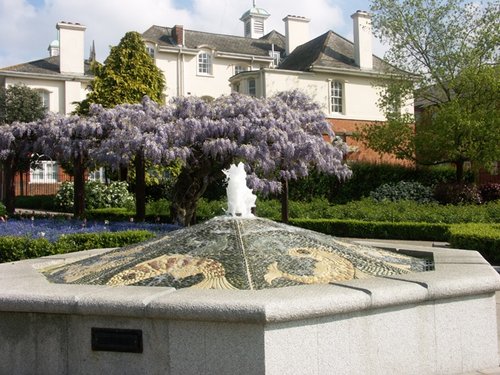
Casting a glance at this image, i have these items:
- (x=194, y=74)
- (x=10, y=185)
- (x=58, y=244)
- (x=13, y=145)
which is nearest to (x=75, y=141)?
(x=13, y=145)

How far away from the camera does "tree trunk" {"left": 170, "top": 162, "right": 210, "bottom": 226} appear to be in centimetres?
1538

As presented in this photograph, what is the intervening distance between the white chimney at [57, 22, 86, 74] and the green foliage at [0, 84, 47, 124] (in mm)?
4536

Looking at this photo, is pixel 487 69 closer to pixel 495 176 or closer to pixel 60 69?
pixel 495 176

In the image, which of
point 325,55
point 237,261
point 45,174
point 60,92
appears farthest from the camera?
point 325,55

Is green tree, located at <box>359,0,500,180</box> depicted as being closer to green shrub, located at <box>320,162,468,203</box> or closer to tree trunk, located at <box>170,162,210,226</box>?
green shrub, located at <box>320,162,468,203</box>

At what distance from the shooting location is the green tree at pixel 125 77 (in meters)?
27.3

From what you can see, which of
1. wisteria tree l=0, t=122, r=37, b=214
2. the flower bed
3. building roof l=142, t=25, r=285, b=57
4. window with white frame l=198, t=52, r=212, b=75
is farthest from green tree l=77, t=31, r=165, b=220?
the flower bed

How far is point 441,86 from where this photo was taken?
1018 inches

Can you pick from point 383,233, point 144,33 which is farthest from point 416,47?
point 144,33

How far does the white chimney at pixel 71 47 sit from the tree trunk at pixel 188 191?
23787 mm

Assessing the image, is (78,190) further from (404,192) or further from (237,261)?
(404,192)

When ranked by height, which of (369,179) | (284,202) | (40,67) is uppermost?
(40,67)

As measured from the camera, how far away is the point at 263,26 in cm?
4981

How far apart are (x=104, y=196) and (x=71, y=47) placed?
46.4 ft
